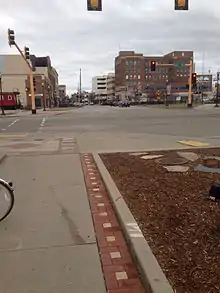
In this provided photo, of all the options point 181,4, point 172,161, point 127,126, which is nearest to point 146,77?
point 127,126

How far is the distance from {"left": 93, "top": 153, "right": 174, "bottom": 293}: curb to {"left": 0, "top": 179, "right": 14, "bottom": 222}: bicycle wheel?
1.51 meters

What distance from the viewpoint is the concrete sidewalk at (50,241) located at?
332 centimetres

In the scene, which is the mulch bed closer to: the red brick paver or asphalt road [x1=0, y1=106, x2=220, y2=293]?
the red brick paver

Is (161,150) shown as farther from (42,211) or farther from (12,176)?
(42,211)

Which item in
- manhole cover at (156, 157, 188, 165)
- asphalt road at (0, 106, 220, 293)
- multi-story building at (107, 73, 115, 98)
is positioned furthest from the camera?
multi-story building at (107, 73, 115, 98)

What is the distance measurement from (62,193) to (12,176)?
1972 mm

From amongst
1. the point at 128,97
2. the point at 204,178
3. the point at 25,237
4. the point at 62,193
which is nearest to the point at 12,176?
the point at 62,193

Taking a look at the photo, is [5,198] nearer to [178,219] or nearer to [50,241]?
[50,241]

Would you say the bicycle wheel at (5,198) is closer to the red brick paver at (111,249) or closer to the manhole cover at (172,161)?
the red brick paver at (111,249)

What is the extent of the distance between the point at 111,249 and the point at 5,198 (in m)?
1.75

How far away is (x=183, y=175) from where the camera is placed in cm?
716

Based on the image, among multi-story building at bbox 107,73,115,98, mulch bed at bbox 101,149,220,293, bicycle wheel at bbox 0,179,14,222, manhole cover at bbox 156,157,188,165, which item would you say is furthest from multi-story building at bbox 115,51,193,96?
bicycle wheel at bbox 0,179,14,222

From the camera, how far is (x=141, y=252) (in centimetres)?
360

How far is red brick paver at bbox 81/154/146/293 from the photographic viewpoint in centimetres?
323
